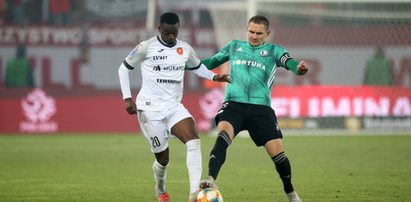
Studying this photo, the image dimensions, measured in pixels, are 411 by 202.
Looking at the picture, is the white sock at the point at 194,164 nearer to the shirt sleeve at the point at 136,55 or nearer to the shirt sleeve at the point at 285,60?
the shirt sleeve at the point at 136,55

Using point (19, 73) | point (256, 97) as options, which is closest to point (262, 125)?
point (256, 97)

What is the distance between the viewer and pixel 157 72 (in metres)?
10.9

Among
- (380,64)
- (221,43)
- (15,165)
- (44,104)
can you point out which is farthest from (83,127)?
(15,165)

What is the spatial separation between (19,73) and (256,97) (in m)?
19.3

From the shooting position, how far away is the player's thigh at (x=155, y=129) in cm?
1097

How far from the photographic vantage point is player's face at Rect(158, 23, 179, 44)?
10758 mm

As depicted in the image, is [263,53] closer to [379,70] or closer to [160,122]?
[160,122]

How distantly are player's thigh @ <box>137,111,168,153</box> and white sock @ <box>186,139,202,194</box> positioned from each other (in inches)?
15.7

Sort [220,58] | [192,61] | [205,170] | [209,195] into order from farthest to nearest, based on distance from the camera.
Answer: [205,170], [220,58], [192,61], [209,195]

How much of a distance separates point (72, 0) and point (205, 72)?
21.3 meters

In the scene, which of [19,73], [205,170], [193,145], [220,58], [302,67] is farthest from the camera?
[19,73]

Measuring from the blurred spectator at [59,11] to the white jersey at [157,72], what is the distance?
21215 mm

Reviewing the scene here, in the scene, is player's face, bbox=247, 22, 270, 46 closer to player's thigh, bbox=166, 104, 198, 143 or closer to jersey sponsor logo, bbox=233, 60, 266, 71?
jersey sponsor logo, bbox=233, 60, 266, 71

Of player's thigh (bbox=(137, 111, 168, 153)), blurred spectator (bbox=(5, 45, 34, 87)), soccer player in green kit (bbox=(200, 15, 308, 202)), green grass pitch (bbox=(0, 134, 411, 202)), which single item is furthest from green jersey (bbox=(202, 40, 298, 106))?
blurred spectator (bbox=(5, 45, 34, 87))
